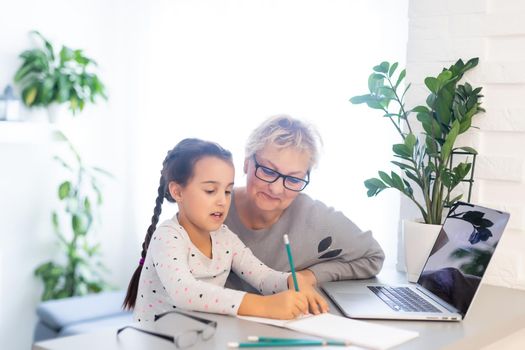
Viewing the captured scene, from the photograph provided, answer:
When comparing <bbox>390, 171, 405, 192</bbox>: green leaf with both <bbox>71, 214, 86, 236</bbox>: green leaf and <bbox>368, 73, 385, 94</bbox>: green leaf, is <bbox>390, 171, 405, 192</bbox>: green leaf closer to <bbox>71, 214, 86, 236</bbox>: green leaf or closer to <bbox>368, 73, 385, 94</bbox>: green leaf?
<bbox>368, 73, 385, 94</bbox>: green leaf

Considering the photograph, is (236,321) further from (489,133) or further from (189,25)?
(189,25)

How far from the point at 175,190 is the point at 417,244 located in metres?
0.70

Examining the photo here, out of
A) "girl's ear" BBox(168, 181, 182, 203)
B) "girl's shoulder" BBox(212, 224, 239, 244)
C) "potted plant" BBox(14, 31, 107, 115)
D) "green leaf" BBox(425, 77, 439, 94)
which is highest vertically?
"potted plant" BBox(14, 31, 107, 115)

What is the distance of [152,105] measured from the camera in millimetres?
3977

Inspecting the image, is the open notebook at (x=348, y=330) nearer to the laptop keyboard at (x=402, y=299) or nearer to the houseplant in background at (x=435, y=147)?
the laptop keyboard at (x=402, y=299)

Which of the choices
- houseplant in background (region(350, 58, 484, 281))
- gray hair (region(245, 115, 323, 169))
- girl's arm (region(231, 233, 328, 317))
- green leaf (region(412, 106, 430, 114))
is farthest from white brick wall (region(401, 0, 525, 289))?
girl's arm (region(231, 233, 328, 317))

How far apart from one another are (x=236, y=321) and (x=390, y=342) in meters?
Result: 0.30

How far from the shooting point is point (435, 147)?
2059 millimetres

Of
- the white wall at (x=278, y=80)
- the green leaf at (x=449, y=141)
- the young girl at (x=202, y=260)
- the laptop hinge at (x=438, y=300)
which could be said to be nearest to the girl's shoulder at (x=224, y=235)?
the young girl at (x=202, y=260)

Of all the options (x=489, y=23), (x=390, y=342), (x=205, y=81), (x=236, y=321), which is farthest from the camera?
(x=205, y=81)

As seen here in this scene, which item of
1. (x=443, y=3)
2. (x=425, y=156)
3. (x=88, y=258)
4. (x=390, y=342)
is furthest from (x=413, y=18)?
(x=88, y=258)

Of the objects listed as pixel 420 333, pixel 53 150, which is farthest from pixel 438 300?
pixel 53 150

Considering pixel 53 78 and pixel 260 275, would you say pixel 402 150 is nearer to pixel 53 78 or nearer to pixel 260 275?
pixel 260 275

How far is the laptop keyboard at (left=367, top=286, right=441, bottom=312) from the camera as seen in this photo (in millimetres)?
1668
